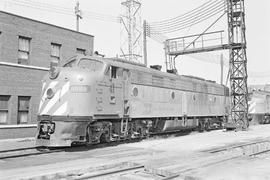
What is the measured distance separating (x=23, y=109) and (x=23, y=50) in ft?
12.2

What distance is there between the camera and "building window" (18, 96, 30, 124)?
18556 mm

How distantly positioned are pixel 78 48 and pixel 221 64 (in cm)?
3419

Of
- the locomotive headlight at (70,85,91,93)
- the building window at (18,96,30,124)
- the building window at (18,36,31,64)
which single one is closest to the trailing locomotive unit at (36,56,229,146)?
the locomotive headlight at (70,85,91,93)

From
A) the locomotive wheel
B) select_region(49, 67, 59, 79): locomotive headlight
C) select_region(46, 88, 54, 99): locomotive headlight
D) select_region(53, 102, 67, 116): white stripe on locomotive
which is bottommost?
the locomotive wheel

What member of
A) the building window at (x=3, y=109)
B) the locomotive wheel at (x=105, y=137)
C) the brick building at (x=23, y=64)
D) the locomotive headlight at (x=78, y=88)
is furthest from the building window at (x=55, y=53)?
the locomotive headlight at (x=78, y=88)

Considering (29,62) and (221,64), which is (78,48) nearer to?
(29,62)

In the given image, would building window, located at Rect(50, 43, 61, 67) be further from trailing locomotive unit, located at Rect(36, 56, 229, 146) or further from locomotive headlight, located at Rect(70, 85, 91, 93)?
locomotive headlight, located at Rect(70, 85, 91, 93)

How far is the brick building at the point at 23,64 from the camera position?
1775 centimetres

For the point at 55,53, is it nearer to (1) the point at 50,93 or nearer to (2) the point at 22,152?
(1) the point at 50,93

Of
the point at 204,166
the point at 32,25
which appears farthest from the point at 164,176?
the point at 32,25

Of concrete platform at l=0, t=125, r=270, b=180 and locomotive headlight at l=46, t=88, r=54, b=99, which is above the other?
locomotive headlight at l=46, t=88, r=54, b=99

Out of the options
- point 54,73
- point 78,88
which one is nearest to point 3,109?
point 54,73

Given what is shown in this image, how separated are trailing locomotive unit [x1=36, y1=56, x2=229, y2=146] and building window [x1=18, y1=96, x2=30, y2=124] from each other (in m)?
6.44

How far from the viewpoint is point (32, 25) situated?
19500 millimetres
